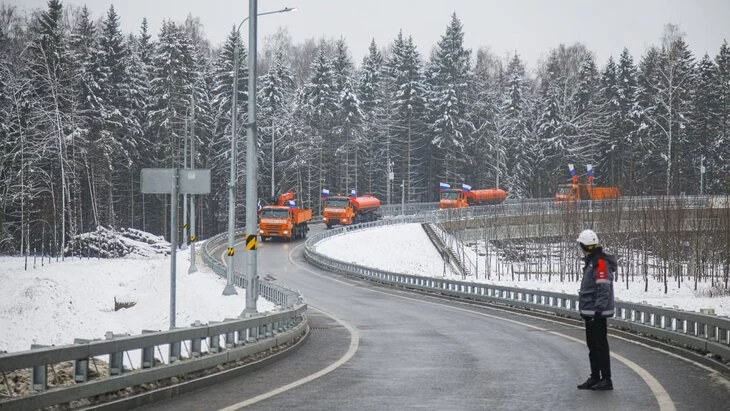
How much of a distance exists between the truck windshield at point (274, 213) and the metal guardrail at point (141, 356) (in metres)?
50.3

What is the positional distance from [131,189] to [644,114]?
4938 centimetres

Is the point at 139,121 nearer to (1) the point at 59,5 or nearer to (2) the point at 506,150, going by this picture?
(1) the point at 59,5

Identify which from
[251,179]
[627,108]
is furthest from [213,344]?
[627,108]

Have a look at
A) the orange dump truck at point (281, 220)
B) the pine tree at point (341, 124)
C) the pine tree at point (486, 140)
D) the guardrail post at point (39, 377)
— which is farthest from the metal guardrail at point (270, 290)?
the pine tree at point (486, 140)

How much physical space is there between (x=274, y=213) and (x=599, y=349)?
5735cm

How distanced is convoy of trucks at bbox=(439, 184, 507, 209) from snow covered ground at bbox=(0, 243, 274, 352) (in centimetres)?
3007

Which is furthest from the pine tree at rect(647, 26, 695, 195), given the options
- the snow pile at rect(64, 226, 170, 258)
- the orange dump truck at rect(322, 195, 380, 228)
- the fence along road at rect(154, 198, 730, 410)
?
the fence along road at rect(154, 198, 730, 410)

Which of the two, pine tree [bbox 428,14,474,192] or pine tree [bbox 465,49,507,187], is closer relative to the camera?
pine tree [bbox 428,14,474,192]

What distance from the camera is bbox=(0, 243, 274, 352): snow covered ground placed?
1336 inches

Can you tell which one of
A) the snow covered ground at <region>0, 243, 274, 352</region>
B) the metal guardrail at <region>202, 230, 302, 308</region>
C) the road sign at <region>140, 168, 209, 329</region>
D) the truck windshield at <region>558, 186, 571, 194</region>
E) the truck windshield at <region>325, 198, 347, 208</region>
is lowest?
the snow covered ground at <region>0, 243, 274, 352</region>

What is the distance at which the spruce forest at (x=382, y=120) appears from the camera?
78.0 metres

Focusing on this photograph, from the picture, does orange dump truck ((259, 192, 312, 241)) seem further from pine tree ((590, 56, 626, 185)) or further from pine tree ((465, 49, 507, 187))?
pine tree ((590, 56, 626, 185))

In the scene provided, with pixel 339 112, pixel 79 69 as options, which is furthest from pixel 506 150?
pixel 79 69

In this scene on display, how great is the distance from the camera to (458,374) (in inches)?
516
